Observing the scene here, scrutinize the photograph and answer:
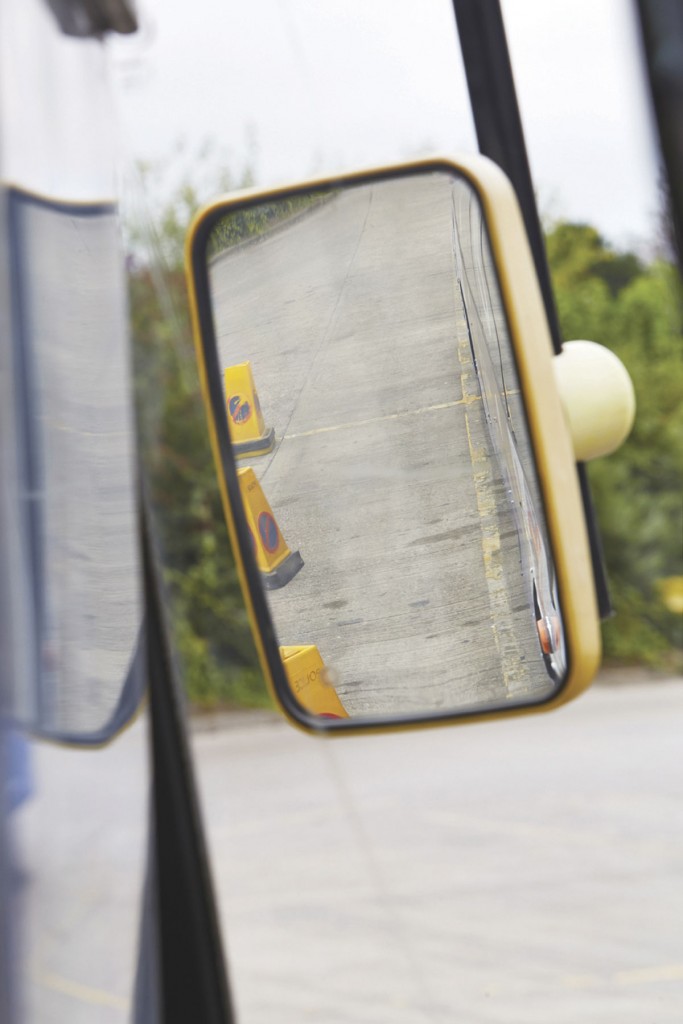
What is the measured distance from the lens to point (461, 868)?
2730 mm

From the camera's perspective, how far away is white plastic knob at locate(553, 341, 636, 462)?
2.05 feet

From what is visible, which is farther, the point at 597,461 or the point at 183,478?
the point at 183,478

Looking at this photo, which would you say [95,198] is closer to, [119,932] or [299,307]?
[299,307]

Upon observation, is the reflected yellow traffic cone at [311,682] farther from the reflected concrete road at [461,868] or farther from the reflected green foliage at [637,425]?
the reflected concrete road at [461,868]

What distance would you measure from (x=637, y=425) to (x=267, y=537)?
89 centimetres

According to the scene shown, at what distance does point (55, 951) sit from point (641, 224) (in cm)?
91

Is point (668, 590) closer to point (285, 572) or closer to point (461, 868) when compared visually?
point (285, 572)

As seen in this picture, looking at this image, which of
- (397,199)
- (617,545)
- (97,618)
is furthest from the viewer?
(617,545)

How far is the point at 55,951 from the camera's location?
2.80 feet

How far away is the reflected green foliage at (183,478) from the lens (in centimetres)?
169

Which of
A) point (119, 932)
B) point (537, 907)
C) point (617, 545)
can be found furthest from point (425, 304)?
point (537, 907)

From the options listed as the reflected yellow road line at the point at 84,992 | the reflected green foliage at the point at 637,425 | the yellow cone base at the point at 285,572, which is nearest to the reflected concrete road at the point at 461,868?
the reflected yellow road line at the point at 84,992

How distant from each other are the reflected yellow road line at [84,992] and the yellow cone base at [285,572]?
0.41m

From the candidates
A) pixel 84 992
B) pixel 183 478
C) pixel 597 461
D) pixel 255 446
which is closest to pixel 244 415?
pixel 255 446
